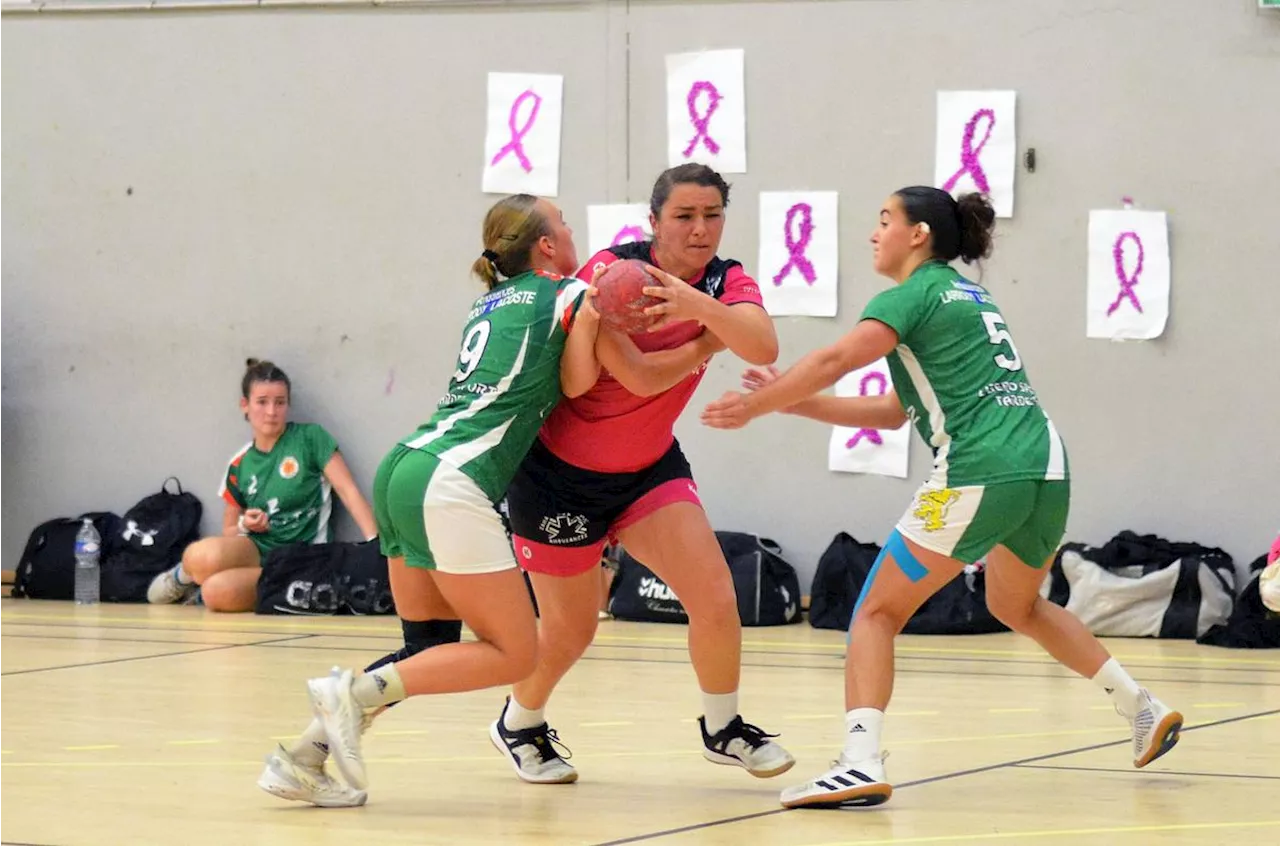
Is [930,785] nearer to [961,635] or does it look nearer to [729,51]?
[961,635]

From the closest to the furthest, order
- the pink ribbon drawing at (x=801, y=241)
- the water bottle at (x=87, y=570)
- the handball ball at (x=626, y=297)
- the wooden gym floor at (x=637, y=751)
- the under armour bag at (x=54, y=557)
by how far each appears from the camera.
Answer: the wooden gym floor at (x=637, y=751), the handball ball at (x=626, y=297), the pink ribbon drawing at (x=801, y=241), the water bottle at (x=87, y=570), the under armour bag at (x=54, y=557)

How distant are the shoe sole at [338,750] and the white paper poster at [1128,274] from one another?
533cm

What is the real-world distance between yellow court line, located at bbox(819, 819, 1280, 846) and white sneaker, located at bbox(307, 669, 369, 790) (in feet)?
3.58

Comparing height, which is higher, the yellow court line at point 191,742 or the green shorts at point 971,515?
the green shorts at point 971,515

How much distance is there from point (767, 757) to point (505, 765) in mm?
755

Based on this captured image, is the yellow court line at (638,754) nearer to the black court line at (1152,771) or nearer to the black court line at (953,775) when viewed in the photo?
the black court line at (953,775)

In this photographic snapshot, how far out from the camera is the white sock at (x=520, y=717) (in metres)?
4.52

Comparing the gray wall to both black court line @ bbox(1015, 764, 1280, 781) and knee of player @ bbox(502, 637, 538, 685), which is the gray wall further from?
knee of player @ bbox(502, 637, 538, 685)

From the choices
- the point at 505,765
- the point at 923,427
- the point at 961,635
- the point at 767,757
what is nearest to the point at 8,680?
the point at 505,765

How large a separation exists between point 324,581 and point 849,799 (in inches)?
208

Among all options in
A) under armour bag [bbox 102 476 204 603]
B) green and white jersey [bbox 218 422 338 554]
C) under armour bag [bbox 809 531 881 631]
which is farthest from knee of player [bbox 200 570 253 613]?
under armour bag [bbox 809 531 881 631]

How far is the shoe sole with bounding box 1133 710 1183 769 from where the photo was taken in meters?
4.38

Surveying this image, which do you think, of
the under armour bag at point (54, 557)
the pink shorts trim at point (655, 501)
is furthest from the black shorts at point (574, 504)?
the under armour bag at point (54, 557)

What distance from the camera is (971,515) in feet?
13.7
